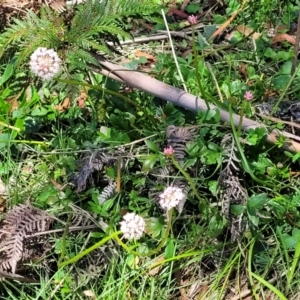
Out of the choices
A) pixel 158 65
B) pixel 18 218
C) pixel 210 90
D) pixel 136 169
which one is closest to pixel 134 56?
pixel 158 65

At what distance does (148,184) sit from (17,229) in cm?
52

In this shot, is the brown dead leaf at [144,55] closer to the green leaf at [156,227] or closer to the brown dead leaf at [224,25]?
the brown dead leaf at [224,25]

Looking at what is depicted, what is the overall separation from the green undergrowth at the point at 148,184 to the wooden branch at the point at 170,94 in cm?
3

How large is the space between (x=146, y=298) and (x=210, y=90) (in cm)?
93

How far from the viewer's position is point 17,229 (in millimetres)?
2184

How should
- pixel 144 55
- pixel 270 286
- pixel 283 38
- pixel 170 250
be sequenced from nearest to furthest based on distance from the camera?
pixel 270 286 < pixel 170 250 < pixel 283 38 < pixel 144 55

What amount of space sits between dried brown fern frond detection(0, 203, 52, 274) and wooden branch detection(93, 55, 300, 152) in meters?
0.64

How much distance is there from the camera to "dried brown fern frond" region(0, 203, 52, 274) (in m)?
2.14

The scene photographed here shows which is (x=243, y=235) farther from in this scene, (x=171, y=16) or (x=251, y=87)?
(x=171, y=16)

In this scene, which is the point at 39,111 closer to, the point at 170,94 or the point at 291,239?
the point at 170,94

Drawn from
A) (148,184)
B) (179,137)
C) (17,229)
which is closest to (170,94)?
(179,137)

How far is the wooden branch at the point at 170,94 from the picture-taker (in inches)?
92.7

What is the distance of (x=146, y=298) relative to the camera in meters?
2.17

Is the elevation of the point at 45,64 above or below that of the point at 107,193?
above
